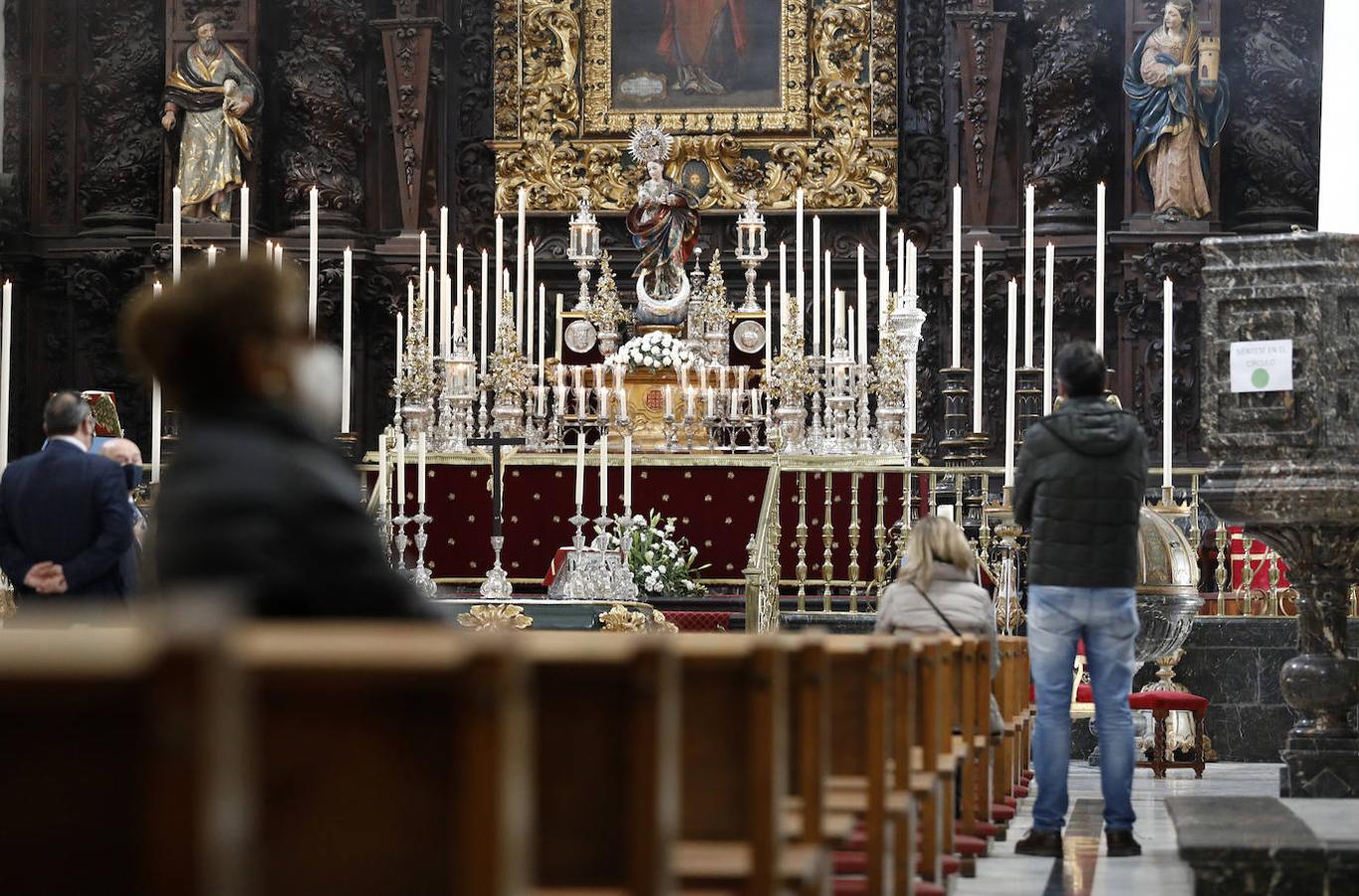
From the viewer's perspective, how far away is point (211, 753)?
1.41m

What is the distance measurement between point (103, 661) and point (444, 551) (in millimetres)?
9399

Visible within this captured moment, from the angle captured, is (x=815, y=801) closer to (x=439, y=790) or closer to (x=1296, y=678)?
(x=439, y=790)

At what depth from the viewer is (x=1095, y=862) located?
611 centimetres

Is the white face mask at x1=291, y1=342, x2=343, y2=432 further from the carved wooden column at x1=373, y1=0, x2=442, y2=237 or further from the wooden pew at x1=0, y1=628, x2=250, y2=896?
the carved wooden column at x1=373, y1=0, x2=442, y2=237

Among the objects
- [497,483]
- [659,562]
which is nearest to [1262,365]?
[497,483]

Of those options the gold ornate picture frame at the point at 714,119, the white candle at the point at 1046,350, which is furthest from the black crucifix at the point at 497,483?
the gold ornate picture frame at the point at 714,119

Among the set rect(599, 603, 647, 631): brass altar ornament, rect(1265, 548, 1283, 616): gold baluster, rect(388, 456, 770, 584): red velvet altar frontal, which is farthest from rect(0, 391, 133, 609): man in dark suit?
rect(1265, 548, 1283, 616): gold baluster

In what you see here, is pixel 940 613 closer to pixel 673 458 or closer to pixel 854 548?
pixel 854 548

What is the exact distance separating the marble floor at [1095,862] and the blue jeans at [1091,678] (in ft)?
0.60

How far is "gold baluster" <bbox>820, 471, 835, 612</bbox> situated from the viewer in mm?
10117

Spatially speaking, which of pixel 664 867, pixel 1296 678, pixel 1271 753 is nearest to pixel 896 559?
pixel 1271 753

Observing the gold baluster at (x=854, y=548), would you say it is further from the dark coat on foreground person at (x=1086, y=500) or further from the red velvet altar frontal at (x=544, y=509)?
the dark coat on foreground person at (x=1086, y=500)

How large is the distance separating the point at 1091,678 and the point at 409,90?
1020 cm

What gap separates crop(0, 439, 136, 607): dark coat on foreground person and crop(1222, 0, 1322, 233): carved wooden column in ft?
32.3
